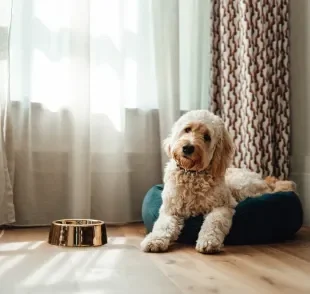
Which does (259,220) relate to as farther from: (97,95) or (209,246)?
(97,95)

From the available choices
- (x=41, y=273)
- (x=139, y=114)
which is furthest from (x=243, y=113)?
(x=41, y=273)

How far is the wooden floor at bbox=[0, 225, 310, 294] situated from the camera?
5.08 feet

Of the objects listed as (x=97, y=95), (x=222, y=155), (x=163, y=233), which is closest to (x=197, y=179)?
(x=222, y=155)

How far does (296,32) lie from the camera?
3.27 metres

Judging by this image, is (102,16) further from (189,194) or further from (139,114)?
(189,194)

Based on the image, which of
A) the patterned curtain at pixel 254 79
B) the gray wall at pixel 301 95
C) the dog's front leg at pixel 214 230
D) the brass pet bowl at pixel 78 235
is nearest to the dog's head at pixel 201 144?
the dog's front leg at pixel 214 230

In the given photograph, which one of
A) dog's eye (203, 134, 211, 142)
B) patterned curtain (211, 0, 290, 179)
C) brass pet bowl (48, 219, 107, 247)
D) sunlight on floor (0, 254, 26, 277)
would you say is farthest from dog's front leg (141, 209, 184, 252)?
patterned curtain (211, 0, 290, 179)

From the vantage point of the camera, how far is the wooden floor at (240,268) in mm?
1550

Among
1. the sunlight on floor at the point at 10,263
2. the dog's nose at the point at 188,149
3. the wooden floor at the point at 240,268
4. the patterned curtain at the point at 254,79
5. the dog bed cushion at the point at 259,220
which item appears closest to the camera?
the wooden floor at the point at 240,268

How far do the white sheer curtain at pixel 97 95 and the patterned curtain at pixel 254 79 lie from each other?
171 mm

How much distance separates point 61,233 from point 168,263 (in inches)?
24.7

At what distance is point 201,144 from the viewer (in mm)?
2232

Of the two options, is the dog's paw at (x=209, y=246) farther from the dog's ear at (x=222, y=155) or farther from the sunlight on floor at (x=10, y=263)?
the sunlight on floor at (x=10, y=263)

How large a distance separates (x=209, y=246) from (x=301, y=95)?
62.0 inches
